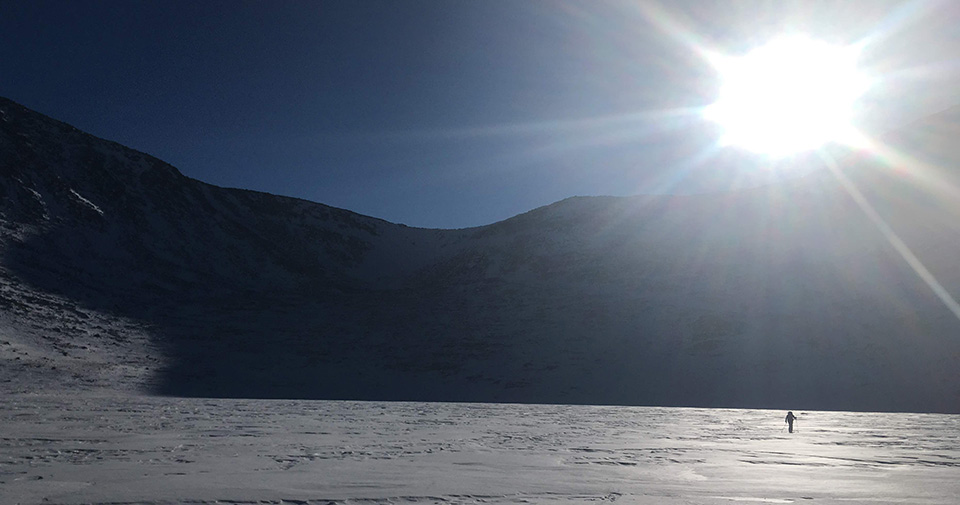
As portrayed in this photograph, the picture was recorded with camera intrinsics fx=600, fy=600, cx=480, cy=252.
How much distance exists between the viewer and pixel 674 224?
74500 mm

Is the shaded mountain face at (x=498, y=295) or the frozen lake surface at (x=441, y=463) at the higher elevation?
the shaded mountain face at (x=498, y=295)

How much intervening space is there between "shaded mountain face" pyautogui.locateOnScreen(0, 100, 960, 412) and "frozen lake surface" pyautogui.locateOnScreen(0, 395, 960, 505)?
21.7 meters

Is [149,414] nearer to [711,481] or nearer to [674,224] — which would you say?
[711,481]

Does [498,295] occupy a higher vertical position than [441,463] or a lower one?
higher

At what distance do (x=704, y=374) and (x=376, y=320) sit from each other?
2976 centimetres

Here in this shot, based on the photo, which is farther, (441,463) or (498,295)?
(498,295)

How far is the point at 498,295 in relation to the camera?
6450 cm

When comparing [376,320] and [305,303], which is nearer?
[376,320]

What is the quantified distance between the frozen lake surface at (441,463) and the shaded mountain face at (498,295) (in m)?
21.7

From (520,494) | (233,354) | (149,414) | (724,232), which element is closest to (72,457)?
(520,494)

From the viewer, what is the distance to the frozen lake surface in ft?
26.1

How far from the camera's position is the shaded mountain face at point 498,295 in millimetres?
41062

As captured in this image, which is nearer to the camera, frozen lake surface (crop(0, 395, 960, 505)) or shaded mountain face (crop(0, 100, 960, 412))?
frozen lake surface (crop(0, 395, 960, 505))

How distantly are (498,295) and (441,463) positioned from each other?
53.7 metres
